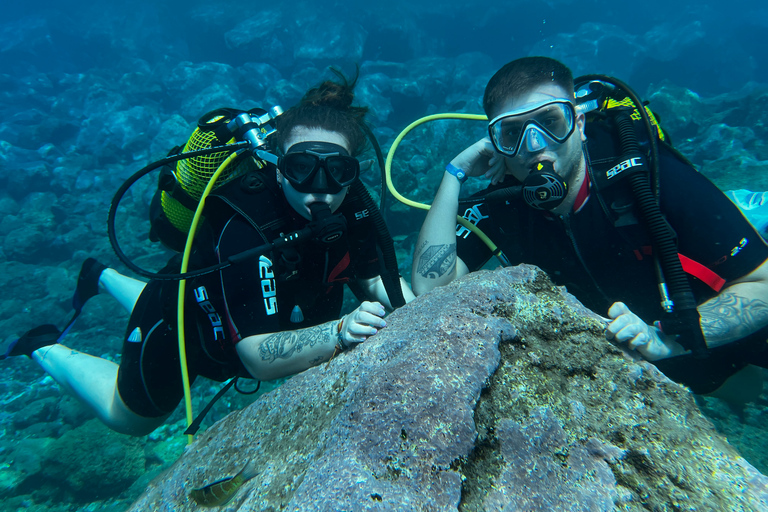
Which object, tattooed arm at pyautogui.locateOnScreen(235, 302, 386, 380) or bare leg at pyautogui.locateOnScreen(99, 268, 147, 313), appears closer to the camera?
tattooed arm at pyautogui.locateOnScreen(235, 302, 386, 380)

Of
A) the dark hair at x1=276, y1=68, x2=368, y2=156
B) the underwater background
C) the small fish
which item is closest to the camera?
the small fish

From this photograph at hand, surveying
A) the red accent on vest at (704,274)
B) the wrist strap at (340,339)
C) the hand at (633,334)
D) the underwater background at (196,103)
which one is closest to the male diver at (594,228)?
the red accent on vest at (704,274)

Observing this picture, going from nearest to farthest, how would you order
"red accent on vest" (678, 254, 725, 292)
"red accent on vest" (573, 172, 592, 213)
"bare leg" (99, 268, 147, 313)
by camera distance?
"red accent on vest" (678, 254, 725, 292) → "red accent on vest" (573, 172, 592, 213) → "bare leg" (99, 268, 147, 313)

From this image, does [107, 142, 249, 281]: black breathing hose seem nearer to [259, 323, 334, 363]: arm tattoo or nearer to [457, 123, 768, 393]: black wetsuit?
[259, 323, 334, 363]: arm tattoo

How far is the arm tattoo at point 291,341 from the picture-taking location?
1.83m

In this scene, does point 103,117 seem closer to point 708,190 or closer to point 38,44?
point 38,44

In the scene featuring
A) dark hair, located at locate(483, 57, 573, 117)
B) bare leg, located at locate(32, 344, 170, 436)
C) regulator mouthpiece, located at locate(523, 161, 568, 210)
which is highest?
dark hair, located at locate(483, 57, 573, 117)

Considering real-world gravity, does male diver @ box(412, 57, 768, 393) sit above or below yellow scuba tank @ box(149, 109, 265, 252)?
below

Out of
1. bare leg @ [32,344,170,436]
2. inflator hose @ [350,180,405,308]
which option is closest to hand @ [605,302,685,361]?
inflator hose @ [350,180,405,308]

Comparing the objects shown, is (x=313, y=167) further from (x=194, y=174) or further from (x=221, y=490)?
(x=221, y=490)

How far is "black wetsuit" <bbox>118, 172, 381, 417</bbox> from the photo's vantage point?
2107 mm

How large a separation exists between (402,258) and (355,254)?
5.35 m

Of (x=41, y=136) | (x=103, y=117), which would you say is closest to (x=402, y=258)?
(x=103, y=117)

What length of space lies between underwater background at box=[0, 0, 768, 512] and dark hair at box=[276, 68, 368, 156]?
5284 millimetres
